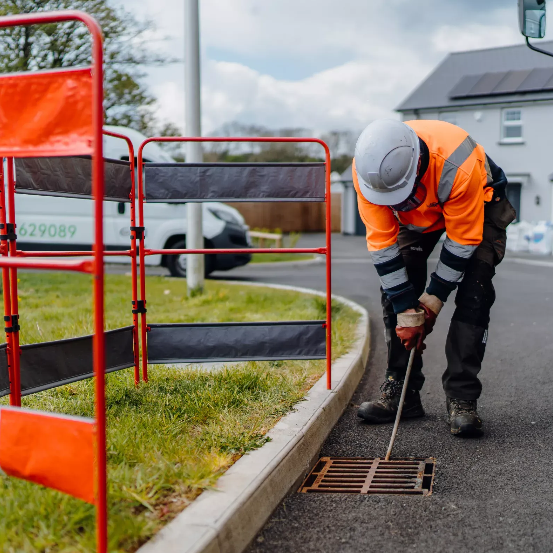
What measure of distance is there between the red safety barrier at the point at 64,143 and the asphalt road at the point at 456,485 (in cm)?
81

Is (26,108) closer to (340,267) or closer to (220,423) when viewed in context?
(220,423)

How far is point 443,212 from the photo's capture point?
3.75m

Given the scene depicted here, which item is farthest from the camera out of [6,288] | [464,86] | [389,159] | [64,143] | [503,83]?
[464,86]

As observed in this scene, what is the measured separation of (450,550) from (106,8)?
31.7 feet

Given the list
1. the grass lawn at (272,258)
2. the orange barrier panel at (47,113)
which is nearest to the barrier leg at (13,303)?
the orange barrier panel at (47,113)

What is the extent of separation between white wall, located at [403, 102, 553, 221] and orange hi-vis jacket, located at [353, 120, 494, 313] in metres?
25.6

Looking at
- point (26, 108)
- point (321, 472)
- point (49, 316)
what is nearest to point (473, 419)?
point (321, 472)

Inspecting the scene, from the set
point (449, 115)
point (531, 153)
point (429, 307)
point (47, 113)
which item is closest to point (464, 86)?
point (449, 115)

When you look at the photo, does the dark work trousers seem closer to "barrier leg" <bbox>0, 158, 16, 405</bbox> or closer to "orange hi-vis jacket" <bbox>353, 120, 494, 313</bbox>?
"orange hi-vis jacket" <bbox>353, 120, 494, 313</bbox>

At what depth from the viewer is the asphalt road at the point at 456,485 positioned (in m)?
2.70

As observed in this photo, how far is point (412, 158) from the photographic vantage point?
11.6ft

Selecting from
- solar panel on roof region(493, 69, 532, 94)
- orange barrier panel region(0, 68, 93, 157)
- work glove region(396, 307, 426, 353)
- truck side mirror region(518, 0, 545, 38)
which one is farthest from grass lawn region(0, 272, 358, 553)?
solar panel on roof region(493, 69, 532, 94)

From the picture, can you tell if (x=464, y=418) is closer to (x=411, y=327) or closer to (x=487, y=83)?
(x=411, y=327)

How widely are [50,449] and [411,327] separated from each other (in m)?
2.16
